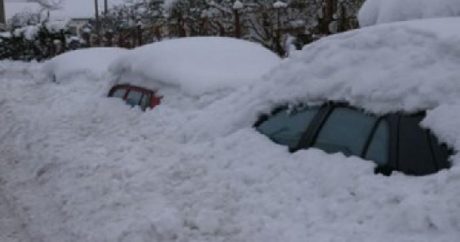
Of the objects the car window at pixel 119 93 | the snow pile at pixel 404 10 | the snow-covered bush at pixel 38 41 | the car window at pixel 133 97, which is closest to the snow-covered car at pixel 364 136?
the snow pile at pixel 404 10

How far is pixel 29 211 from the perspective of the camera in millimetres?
7055

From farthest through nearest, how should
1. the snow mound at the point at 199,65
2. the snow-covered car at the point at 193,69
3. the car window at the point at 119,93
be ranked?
1. the car window at the point at 119,93
2. the snow mound at the point at 199,65
3. the snow-covered car at the point at 193,69

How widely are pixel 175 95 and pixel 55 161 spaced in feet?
6.44

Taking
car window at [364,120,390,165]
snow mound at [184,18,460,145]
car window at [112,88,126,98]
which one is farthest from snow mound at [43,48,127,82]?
car window at [364,120,390,165]

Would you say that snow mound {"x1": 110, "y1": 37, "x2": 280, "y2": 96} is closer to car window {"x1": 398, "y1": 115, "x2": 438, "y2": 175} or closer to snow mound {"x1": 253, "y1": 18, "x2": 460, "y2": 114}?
snow mound {"x1": 253, "y1": 18, "x2": 460, "y2": 114}

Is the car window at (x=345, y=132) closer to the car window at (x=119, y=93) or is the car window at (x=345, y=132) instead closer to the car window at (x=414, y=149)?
the car window at (x=414, y=149)

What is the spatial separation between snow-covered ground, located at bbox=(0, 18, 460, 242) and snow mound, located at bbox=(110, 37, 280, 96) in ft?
3.28

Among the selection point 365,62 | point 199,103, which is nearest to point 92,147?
point 199,103

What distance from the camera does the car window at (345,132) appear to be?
5.26 metres

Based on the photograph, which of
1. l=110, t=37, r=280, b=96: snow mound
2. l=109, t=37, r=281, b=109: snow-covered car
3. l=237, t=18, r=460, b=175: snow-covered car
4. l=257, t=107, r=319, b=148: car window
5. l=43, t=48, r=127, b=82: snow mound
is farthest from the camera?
l=43, t=48, r=127, b=82: snow mound

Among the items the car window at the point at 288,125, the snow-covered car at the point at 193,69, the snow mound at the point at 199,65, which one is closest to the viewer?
the car window at the point at 288,125

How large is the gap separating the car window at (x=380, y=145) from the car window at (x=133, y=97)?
574 centimetres

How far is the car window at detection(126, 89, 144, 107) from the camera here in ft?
34.3

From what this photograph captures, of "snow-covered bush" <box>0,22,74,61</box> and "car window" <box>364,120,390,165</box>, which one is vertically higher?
"car window" <box>364,120,390,165</box>
